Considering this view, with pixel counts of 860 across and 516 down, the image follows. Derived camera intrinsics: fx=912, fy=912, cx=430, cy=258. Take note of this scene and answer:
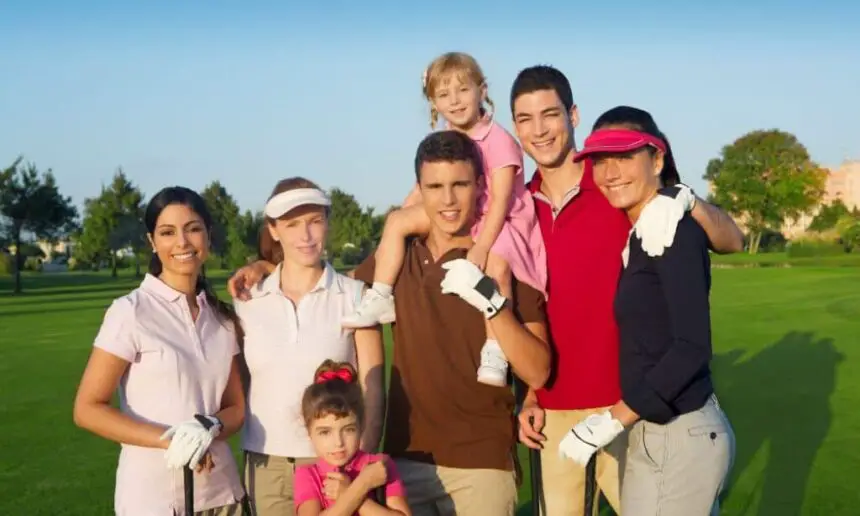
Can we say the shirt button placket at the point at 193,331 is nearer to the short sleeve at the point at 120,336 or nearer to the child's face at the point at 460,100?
the short sleeve at the point at 120,336

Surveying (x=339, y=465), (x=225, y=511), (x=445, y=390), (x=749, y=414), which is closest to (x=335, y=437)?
(x=339, y=465)

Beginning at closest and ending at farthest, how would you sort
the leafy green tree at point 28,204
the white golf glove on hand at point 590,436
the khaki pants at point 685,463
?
the khaki pants at point 685,463, the white golf glove on hand at point 590,436, the leafy green tree at point 28,204

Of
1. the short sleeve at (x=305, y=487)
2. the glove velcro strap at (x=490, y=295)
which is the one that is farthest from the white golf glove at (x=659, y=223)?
the short sleeve at (x=305, y=487)

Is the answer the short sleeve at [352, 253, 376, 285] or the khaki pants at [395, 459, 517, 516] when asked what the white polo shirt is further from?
the khaki pants at [395, 459, 517, 516]

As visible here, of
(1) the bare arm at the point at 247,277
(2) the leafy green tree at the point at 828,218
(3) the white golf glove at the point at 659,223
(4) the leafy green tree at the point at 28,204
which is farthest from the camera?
(2) the leafy green tree at the point at 828,218

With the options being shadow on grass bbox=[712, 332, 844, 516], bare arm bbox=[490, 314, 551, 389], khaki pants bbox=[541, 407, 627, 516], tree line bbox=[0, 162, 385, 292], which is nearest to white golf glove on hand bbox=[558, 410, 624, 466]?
bare arm bbox=[490, 314, 551, 389]

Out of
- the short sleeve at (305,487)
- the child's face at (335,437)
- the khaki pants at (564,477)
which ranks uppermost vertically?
the child's face at (335,437)

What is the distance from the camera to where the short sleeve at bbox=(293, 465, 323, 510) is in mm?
3416

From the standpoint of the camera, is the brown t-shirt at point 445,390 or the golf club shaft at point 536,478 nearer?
the brown t-shirt at point 445,390

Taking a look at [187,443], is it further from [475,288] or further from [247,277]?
[475,288]

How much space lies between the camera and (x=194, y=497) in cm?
352

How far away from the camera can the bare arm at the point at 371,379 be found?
3656 millimetres

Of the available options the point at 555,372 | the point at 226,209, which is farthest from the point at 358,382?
the point at 226,209

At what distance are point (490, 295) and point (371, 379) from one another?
0.71 m
